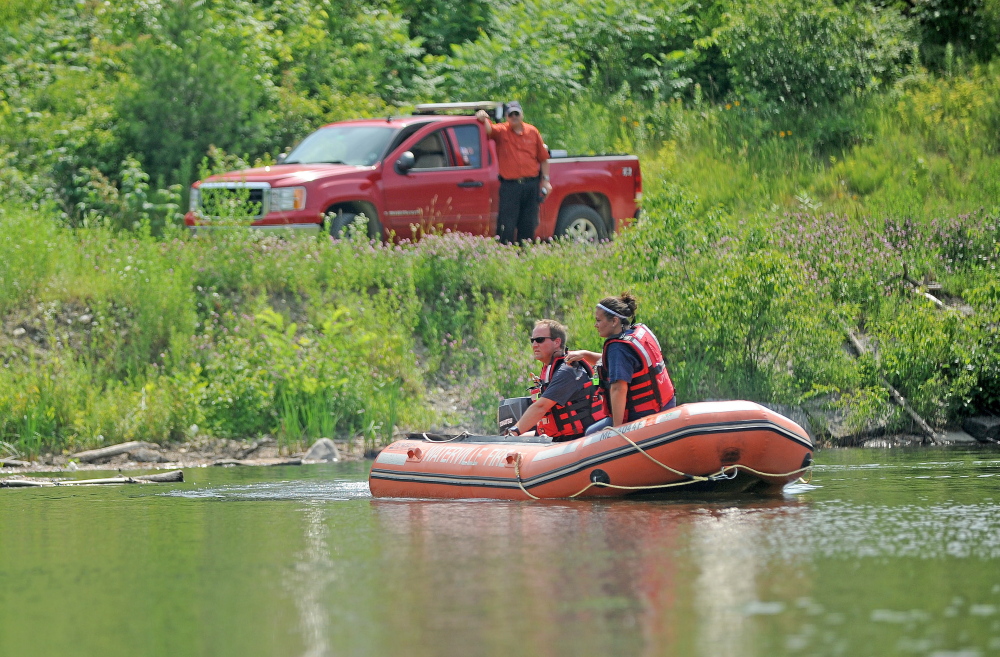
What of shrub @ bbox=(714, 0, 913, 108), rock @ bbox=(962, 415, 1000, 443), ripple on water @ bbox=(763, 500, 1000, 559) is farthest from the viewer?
shrub @ bbox=(714, 0, 913, 108)

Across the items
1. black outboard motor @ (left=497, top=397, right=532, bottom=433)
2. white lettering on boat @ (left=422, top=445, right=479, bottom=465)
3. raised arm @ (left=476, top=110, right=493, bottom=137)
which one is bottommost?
white lettering on boat @ (left=422, top=445, right=479, bottom=465)

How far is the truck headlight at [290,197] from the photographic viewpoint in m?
17.2

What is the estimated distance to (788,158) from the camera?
73.5 feet

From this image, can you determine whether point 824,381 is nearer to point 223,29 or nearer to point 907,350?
point 907,350

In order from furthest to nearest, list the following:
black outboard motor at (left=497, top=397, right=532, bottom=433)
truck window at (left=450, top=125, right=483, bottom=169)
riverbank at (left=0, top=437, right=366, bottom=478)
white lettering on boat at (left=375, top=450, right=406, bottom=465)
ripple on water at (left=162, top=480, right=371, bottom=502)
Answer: truck window at (left=450, top=125, right=483, bottom=169) → riverbank at (left=0, top=437, right=366, bottom=478) → black outboard motor at (left=497, top=397, right=532, bottom=433) → white lettering on boat at (left=375, top=450, right=406, bottom=465) → ripple on water at (left=162, top=480, right=371, bottom=502)

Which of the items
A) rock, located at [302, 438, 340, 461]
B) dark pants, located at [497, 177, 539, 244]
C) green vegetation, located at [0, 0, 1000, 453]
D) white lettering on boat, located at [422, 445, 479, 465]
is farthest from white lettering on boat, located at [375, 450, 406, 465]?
dark pants, located at [497, 177, 539, 244]

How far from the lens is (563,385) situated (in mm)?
11688

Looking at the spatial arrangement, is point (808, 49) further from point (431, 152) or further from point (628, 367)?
point (628, 367)

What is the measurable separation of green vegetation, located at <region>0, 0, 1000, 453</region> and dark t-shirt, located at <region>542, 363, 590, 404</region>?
4.07m

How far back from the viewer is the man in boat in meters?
11.6

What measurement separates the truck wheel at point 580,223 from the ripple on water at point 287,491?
22.1 ft

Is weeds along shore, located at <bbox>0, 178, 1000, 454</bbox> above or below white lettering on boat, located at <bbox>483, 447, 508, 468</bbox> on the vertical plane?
above

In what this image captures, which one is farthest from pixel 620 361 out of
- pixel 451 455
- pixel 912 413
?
pixel 912 413

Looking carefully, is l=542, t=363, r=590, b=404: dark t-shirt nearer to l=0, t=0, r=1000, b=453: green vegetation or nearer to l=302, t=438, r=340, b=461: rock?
l=0, t=0, r=1000, b=453: green vegetation
